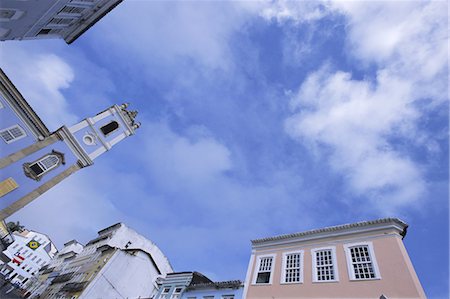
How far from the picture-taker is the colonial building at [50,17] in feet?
72.2

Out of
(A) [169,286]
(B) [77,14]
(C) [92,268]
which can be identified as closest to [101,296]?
(C) [92,268]

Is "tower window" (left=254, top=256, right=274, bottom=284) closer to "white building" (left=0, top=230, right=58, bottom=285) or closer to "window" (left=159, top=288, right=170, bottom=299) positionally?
"window" (left=159, top=288, right=170, bottom=299)

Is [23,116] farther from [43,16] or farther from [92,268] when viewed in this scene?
[92,268]

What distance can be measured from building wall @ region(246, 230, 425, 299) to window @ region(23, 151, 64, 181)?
81.0 ft

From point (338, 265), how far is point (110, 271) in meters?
29.5

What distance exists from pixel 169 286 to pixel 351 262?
723 inches

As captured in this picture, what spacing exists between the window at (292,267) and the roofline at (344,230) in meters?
1.31

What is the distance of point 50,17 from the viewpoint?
26031 mm

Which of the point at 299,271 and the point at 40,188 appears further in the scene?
the point at 40,188

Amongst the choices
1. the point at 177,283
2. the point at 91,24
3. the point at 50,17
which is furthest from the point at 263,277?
the point at 91,24

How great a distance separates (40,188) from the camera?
28.8 m

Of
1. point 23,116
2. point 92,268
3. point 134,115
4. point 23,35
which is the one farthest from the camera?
point 134,115

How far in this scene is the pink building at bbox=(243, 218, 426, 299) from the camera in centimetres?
1443

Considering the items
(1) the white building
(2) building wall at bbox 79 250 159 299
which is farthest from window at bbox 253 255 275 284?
(1) the white building
